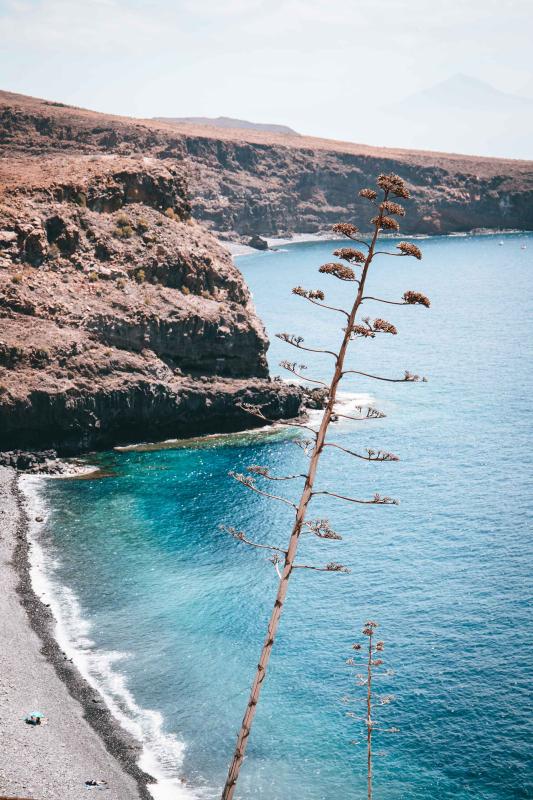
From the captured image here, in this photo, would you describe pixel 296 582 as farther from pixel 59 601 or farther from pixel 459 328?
pixel 459 328

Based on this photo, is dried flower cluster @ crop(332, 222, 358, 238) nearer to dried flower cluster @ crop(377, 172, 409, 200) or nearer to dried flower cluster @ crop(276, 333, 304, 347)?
dried flower cluster @ crop(377, 172, 409, 200)

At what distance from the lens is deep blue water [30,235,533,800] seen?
41.0m

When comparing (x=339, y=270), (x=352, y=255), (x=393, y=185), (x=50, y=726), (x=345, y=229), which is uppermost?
(x=393, y=185)

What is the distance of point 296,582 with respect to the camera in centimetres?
5912

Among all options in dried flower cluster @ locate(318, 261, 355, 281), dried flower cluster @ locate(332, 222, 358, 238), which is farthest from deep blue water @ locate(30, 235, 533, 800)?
dried flower cluster @ locate(332, 222, 358, 238)

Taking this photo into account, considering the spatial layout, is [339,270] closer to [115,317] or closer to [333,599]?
[333,599]

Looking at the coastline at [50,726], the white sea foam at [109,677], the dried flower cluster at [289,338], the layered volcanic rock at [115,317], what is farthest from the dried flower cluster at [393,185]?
the layered volcanic rock at [115,317]

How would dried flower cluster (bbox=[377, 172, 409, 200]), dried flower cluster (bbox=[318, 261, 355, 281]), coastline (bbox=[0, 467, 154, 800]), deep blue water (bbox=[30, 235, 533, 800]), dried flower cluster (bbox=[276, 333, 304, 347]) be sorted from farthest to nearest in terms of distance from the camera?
deep blue water (bbox=[30, 235, 533, 800]) < coastline (bbox=[0, 467, 154, 800]) < dried flower cluster (bbox=[276, 333, 304, 347]) < dried flower cluster (bbox=[318, 261, 355, 281]) < dried flower cluster (bbox=[377, 172, 409, 200])

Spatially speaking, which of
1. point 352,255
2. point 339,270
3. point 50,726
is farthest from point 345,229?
point 50,726

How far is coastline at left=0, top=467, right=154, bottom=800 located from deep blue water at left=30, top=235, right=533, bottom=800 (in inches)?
102

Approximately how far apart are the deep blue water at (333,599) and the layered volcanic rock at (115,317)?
173 inches

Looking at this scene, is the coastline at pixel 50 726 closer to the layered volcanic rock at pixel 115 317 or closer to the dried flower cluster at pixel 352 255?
the layered volcanic rock at pixel 115 317

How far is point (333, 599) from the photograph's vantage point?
55.4 meters

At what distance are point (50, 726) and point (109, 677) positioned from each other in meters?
5.67
